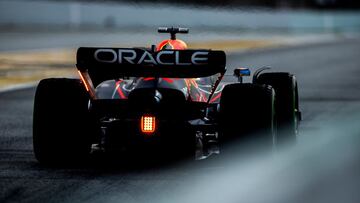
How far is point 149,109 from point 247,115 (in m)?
0.85

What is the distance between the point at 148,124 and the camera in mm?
8844

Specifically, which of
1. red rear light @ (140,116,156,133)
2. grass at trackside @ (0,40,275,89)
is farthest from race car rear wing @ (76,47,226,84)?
grass at trackside @ (0,40,275,89)

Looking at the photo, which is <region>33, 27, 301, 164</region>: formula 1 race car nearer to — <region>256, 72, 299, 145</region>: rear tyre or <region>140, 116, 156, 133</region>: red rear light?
<region>140, 116, 156, 133</region>: red rear light

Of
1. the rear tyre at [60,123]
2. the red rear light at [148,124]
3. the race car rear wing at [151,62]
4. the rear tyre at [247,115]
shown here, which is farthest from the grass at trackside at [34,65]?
the rear tyre at [247,115]

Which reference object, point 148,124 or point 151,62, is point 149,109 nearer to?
point 148,124

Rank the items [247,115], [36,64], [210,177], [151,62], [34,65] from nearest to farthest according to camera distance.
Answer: [210,177], [247,115], [151,62], [34,65], [36,64]

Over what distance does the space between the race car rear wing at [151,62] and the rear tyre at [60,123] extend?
302mm

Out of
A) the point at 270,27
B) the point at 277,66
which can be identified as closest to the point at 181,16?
the point at 270,27

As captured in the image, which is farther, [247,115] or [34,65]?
[34,65]

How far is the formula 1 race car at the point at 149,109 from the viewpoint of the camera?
8.85 metres

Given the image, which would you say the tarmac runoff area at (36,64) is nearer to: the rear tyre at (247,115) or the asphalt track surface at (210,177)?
the asphalt track surface at (210,177)

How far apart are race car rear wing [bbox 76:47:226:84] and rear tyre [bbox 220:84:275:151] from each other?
0.90ft

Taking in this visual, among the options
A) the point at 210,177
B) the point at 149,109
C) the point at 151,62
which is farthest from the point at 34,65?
the point at 210,177

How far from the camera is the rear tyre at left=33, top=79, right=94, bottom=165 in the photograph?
9.12 metres
